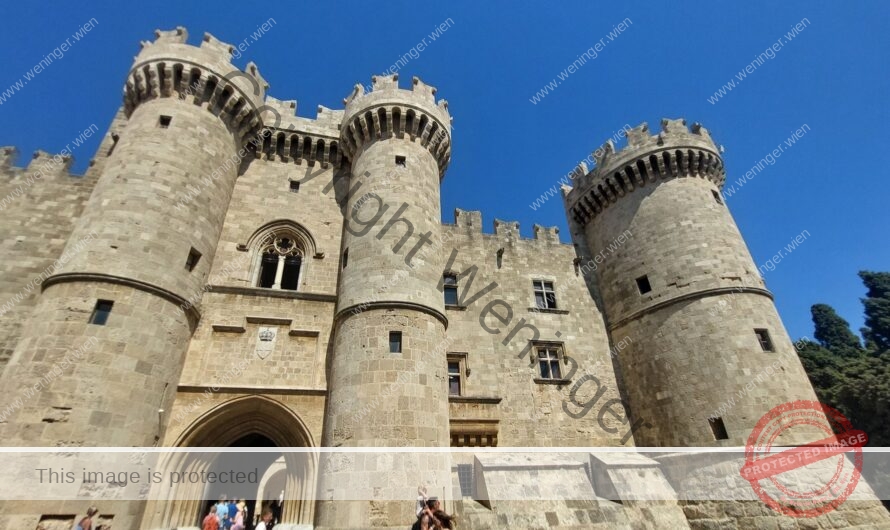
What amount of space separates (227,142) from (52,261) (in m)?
5.38

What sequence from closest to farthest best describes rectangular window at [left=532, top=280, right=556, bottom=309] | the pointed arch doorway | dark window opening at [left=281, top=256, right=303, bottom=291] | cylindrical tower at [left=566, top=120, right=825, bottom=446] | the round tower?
the round tower, the pointed arch doorway, cylindrical tower at [left=566, top=120, right=825, bottom=446], dark window opening at [left=281, top=256, right=303, bottom=291], rectangular window at [left=532, top=280, right=556, bottom=309]

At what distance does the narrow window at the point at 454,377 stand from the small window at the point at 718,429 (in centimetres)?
674

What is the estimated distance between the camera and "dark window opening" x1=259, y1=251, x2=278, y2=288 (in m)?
11.9

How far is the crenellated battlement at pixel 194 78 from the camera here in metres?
11.5

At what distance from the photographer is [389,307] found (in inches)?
385

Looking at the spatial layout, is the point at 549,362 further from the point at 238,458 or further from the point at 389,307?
the point at 238,458

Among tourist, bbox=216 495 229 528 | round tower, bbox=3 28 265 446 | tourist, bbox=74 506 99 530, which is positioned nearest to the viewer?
tourist, bbox=74 506 99 530

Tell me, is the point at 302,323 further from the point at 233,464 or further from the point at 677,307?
the point at 677,307

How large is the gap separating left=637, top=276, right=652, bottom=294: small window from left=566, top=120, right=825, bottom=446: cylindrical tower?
0.11ft

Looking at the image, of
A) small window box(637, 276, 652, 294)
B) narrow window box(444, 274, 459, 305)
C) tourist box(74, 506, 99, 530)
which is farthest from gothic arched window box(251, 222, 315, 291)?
small window box(637, 276, 652, 294)

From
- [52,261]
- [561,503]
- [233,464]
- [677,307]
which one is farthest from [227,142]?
[677,307]

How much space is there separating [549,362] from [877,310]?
1335 inches

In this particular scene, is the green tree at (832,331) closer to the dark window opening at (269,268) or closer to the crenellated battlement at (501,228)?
the crenellated battlement at (501,228)

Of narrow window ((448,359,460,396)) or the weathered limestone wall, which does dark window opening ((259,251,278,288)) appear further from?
narrow window ((448,359,460,396))
